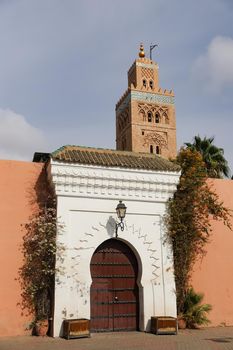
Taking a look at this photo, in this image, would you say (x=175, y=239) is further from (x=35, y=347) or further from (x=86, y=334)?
(x=35, y=347)

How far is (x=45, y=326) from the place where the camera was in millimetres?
9656

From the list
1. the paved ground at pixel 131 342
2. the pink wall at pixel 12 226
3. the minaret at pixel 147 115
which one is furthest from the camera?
the minaret at pixel 147 115

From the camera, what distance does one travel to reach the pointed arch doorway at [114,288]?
1034 centimetres

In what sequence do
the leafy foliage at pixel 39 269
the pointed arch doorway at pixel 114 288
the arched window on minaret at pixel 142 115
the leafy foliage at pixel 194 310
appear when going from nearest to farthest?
1. the leafy foliage at pixel 39 269
2. the pointed arch doorway at pixel 114 288
3. the leafy foliage at pixel 194 310
4. the arched window on minaret at pixel 142 115

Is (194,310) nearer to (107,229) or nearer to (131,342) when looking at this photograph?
(131,342)

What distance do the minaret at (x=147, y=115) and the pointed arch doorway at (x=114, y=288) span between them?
109 ft

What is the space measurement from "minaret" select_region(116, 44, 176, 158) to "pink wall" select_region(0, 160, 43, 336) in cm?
3355

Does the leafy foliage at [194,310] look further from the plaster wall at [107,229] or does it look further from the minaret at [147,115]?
the minaret at [147,115]

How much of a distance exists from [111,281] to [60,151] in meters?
3.66

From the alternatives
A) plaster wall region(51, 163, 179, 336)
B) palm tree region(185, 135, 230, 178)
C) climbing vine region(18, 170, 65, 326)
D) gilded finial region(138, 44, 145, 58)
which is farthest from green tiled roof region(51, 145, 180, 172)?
gilded finial region(138, 44, 145, 58)

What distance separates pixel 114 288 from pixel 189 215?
294 centimetres

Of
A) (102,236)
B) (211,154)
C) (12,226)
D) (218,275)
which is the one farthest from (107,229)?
(211,154)

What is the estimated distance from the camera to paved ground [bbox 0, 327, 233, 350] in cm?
821

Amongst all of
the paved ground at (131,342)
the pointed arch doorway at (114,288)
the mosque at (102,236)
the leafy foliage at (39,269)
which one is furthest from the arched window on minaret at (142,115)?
the paved ground at (131,342)
